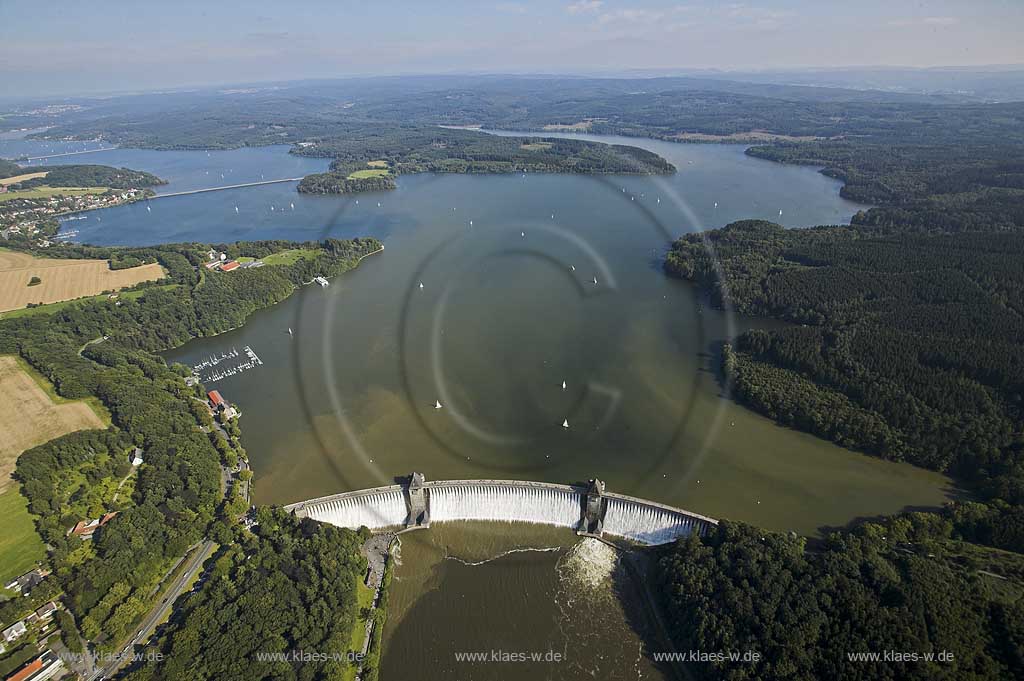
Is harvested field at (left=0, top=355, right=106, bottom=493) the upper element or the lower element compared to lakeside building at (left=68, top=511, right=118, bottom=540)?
upper

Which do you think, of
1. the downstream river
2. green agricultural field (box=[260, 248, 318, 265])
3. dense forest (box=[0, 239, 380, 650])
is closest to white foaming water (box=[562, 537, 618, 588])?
the downstream river

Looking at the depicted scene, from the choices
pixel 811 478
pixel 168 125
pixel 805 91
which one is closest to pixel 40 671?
pixel 811 478

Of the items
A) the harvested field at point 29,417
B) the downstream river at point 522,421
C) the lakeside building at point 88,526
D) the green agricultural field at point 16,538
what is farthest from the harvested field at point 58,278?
the lakeside building at point 88,526

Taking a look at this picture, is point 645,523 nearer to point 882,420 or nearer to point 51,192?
point 882,420

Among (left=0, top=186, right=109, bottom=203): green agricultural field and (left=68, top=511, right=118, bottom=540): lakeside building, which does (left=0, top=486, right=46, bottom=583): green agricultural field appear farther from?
(left=0, top=186, right=109, bottom=203): green agricultural field

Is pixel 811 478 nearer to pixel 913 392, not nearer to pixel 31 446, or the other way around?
pixel 913 392

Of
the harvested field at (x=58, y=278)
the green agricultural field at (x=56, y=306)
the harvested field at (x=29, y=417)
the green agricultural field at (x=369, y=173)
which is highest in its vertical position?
the green agricultural field at (x=369, y=173)

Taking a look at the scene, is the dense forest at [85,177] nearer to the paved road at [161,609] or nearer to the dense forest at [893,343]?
the paved road at [161,609]
